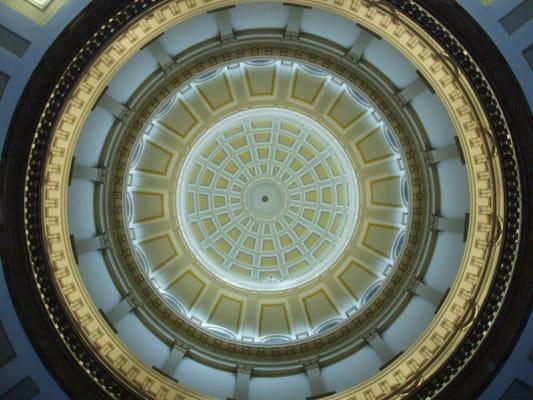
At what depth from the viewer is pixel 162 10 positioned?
46.7ft

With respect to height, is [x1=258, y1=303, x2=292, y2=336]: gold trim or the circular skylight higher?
the circular skylight

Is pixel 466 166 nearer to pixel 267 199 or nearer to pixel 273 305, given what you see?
pixel 273 305

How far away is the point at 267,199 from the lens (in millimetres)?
29281

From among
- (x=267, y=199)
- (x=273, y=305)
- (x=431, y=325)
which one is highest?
(x=267, y=199)

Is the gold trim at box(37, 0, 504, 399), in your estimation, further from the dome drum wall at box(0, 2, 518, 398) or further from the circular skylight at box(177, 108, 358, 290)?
the circular skylight at box(177, 108, 358, 290)

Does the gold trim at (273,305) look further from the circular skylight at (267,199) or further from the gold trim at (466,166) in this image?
the gold trim at (466,166)

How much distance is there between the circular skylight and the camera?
25.5 m

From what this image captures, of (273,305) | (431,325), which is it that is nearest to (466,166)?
(431,325)

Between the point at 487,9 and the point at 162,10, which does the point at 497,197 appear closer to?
the point at 487,9

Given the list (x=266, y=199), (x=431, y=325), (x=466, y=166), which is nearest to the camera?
(x=466, y=166)

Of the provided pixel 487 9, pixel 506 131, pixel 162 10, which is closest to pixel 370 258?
pixel 506 131

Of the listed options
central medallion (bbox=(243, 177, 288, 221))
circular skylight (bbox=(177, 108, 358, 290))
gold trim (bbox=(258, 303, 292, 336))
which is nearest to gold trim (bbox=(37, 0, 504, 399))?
gold trim (bbox=(258, 303, 292, 336))

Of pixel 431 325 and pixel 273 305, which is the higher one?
pixel 431 325

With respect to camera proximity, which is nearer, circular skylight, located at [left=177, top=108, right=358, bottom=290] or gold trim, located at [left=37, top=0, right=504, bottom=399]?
gold trim, located at [left=37, top=0, right=504, bottom=399]
